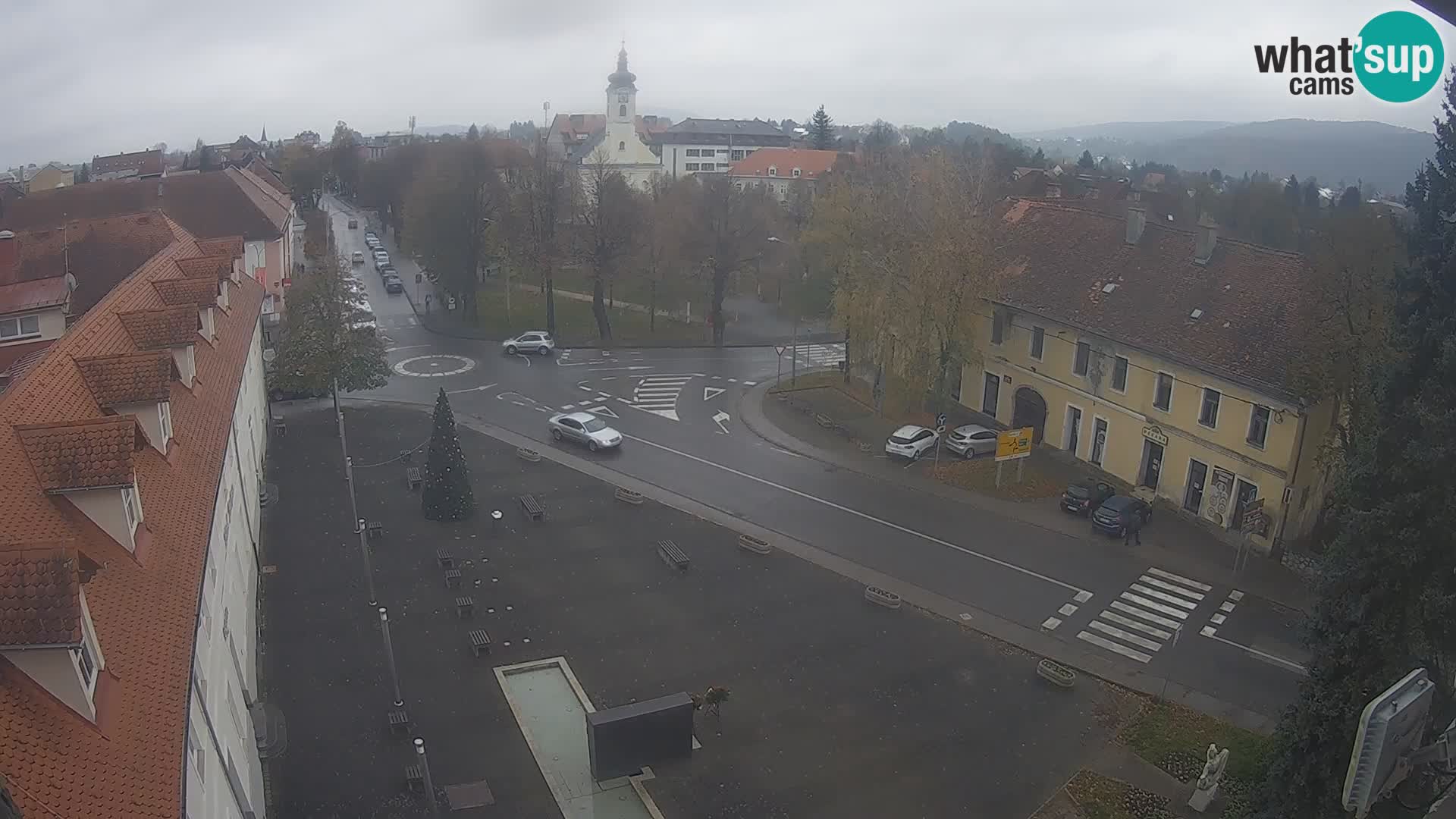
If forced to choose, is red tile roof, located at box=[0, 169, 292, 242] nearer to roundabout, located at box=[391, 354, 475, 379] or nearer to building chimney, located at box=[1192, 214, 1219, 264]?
roundabout, located at box=[391, 354, 475, 379]

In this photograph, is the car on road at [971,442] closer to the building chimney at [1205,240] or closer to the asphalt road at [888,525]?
the asphalt road at [888,525]

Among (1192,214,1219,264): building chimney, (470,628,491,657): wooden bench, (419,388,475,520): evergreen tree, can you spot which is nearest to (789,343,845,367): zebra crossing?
(1192,214,1219,264): building chimney

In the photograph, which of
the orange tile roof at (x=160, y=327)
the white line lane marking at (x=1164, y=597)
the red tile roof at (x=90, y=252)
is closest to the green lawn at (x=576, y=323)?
the red tile roof at (x=90, y=252)

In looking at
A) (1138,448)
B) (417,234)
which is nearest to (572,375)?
(417,234)

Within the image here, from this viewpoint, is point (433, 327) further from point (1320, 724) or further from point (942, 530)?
point (1320, 724)

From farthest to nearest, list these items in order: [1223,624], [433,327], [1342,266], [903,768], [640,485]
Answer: [433,327]
[640,485]
[1342,266]
[1223,624]
[903,768]

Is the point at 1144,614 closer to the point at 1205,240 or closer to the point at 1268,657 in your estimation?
the point at 1268,657

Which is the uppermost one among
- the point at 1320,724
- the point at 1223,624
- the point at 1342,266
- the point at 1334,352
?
the point at 1342,266
